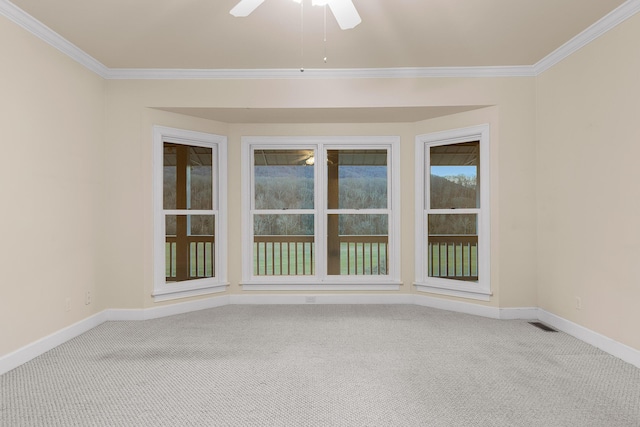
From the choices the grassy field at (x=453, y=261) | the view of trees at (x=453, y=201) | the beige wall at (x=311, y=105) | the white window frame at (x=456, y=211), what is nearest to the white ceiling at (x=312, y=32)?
the beige wall at (x=311, y=105)

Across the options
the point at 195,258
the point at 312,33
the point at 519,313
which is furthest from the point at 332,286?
the point at 312,33

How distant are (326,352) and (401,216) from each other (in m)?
2.17

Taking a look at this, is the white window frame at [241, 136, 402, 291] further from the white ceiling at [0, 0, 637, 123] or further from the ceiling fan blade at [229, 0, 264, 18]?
the ceiling fan blade at [229, 0, 264, 18]

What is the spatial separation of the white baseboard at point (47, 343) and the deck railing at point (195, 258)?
818 millimetres

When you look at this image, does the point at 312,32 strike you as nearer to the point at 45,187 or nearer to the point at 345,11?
the point at 345,11

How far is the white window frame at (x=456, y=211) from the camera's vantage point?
157 inches

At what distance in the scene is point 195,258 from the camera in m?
4.45

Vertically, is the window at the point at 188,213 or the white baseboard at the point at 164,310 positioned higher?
the window at the point at 188,213

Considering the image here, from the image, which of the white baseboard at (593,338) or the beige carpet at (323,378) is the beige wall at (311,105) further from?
the beige carpet at (323,378)

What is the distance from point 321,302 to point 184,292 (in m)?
1.63

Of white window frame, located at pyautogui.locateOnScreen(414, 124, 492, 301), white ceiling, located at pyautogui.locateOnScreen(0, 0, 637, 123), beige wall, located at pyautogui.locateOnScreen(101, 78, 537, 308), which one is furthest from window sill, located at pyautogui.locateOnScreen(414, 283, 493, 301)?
white ceiling, located at pyautogui.locateOnScreen(0, 0, 637, 123)

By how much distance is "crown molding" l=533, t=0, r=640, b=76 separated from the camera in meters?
2.71

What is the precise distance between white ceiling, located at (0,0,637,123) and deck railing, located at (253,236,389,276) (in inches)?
63.8

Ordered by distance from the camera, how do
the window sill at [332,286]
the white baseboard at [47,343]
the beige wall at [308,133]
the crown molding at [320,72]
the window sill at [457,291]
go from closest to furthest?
the white baseboard at [47,343] < the beige wall at [308,133] < the crown molding at [320,72] < the window sill at [457,291] < the window sill at [332,286]
